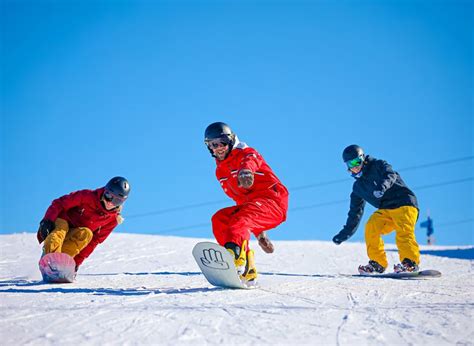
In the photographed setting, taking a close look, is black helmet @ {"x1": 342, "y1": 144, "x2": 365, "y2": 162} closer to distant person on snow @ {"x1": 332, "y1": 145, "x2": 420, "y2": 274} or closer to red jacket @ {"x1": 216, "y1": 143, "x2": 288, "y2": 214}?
distant person on snow @ {"x1": 332, "y1": 145, "x2": 420, "y2": 274}

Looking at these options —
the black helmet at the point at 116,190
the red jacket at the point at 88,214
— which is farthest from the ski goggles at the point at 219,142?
the red jacket at the point at 88,214

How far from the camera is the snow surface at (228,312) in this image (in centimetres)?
258

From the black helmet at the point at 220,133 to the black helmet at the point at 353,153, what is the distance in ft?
7.51

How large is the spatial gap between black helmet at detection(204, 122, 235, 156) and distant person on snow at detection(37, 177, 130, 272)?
1260mm

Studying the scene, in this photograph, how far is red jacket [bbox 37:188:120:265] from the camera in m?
5.72

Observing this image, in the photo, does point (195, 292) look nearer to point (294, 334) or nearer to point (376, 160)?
point (294, 334)

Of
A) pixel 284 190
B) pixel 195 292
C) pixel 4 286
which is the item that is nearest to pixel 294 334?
pixel 195 292

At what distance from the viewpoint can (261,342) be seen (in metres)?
2.48

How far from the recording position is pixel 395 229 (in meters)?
6.66

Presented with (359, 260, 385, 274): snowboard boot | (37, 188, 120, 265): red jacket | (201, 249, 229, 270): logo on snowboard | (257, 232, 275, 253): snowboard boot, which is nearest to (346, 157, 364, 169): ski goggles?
(359, 260, 385, 274): snowboard boot

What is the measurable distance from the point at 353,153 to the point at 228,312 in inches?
163

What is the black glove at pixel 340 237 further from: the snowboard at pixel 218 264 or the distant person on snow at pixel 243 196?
the snowboard at pixel 218 264

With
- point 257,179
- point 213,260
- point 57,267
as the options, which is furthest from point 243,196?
point 57,267

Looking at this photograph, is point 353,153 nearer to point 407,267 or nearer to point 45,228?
point 407,267
